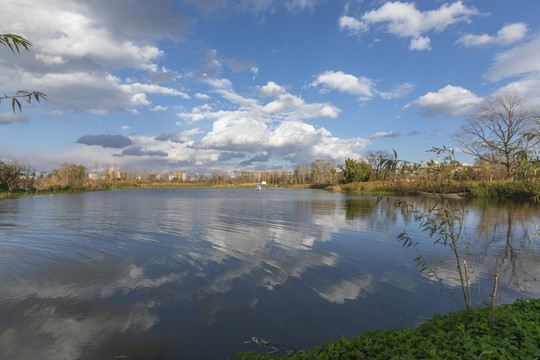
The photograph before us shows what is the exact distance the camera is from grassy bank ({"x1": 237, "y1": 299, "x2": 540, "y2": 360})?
3318mm

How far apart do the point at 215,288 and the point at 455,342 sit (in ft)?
16.5

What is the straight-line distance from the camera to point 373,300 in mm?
6359

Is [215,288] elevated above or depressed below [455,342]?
below

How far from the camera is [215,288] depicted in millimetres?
6883

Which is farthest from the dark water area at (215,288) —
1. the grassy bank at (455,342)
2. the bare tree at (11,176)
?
the bare tree at (11,176)

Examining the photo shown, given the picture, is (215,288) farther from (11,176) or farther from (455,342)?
(11,176)

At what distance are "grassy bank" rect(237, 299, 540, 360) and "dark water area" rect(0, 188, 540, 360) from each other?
1040 millimetres

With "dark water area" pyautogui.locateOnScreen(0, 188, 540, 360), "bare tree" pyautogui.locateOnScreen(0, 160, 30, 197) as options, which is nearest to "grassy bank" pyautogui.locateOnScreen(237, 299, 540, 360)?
"dark water area" pyautogui.locateOnScreen(0, 188, 540, 360)

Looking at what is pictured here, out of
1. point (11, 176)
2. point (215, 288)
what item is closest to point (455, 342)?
point (215, 288)

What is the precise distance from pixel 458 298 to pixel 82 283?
9175 millimetres

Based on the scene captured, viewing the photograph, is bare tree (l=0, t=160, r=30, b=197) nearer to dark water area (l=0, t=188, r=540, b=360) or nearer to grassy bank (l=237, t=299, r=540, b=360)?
dark water area (l=0, t=188, r=540, b=360)

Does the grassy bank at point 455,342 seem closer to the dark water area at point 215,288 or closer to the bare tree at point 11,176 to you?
the dark water area at point 215,288

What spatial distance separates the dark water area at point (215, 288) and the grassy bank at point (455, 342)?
1.04m

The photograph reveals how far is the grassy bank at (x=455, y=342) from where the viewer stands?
3318 mm
